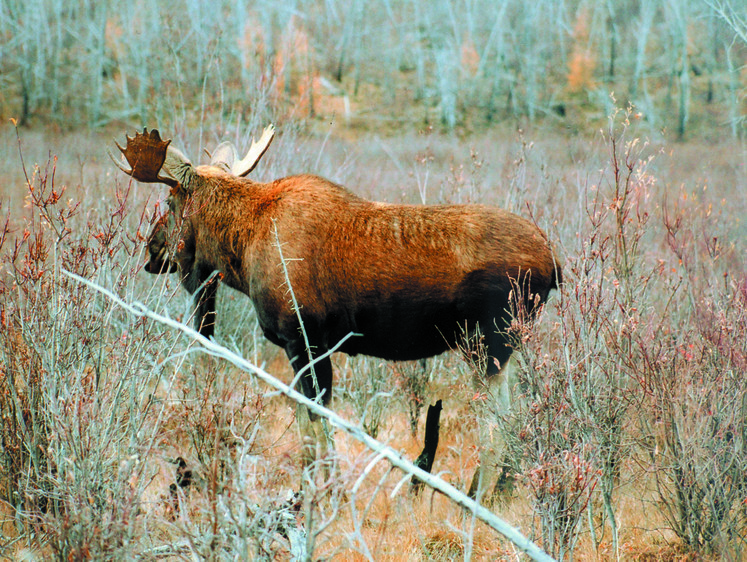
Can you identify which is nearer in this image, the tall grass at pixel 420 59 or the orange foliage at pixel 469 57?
the tall grass at pixel 420 59

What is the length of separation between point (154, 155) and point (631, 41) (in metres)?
31.7

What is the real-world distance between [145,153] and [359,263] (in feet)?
5.42

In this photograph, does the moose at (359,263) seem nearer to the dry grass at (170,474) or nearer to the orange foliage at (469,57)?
the dry grass at (170,474)

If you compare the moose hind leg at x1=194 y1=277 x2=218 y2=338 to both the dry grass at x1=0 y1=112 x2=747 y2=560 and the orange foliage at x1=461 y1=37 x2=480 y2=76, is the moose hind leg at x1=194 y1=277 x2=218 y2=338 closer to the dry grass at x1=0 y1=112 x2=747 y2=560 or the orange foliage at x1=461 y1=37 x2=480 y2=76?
the dry grass at x1=0 y1=112 x2=747 y2=560

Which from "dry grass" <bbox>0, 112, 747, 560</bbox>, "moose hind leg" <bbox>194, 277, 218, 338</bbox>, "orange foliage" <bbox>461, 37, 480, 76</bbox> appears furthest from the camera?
"orange foliage" <bbox>461, 37, 480, 76</bbox>

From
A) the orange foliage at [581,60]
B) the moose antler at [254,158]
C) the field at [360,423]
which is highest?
the orange foliage at [581,60]

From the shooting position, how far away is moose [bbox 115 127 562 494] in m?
4.17

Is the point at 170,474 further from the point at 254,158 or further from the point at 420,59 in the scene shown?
the point at 420,59

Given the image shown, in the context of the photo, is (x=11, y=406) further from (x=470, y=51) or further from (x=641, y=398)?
(x=470, y=51)

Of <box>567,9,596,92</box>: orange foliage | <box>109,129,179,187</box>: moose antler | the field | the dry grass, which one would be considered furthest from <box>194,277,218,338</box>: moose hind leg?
<box>567,9,596,92</box>: orange foliage

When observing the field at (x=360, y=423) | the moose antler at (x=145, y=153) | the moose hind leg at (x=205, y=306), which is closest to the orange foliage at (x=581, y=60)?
the field at (x=360, y=423)

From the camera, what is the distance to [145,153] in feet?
14.5

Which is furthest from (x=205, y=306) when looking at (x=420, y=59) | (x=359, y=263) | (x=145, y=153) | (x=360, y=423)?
(x=420, y=59)

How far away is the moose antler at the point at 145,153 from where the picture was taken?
435cm
